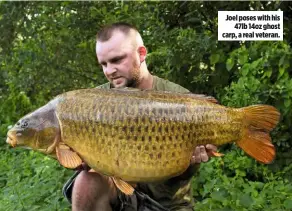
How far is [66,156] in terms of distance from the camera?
220 cm

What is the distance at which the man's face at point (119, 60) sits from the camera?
2541mm

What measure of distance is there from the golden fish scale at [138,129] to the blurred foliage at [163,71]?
765 mm

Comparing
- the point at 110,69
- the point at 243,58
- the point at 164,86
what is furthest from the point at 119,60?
the point at 243,58

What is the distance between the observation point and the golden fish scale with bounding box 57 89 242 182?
2182 millimetres

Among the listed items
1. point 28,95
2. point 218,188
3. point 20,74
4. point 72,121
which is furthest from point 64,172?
point 28,95

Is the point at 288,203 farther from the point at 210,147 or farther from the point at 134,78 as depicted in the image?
the point at 134,78

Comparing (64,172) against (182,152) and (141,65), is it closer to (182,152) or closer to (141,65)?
(141,65)

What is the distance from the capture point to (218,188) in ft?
10.3

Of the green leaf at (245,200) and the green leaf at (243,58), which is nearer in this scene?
the green leaf at (245,200)

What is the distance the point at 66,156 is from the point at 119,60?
0.53 m

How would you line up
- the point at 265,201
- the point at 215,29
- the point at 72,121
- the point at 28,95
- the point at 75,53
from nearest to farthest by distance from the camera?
the point at 72,121 → the point at 265,201 → the point at 215,29 → the point at 75,53 → the point at 28,95

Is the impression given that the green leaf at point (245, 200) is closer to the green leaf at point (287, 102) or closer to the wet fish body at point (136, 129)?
the wet fish body at point (136, 129)

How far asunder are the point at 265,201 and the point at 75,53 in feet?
8.27

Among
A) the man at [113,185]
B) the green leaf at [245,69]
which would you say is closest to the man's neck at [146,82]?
the man at [113,185]
